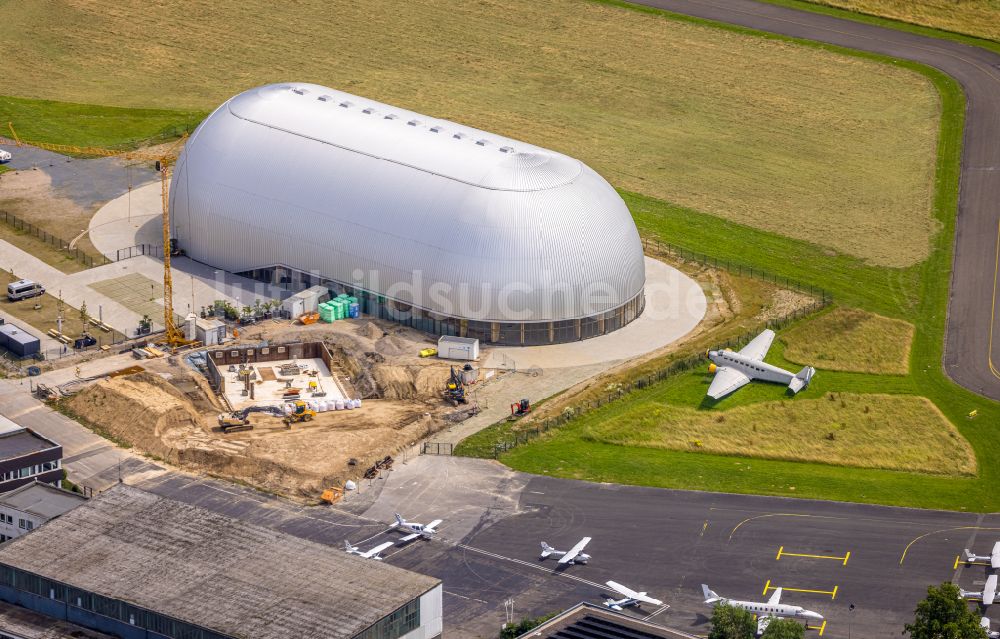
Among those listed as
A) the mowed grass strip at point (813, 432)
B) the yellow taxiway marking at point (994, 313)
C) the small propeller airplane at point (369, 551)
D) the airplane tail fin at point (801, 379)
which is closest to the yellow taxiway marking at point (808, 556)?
the mowed grass strip at point (813, 432)

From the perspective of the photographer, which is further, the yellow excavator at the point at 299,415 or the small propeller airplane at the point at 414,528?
the yellow excavator at the point at 299,415

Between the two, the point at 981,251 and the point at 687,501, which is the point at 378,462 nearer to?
the point at 687,501

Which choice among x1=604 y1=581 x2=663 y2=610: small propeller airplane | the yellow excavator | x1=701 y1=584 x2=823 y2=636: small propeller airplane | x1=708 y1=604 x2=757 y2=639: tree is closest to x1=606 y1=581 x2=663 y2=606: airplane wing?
x1=604 y1=581 x2=663 y2=610: small propeller airplane

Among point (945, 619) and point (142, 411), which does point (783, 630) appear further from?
point (142, 411)

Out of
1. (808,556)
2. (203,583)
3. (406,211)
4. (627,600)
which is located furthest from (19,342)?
(808,556)

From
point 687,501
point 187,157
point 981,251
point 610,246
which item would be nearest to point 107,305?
point 187,157

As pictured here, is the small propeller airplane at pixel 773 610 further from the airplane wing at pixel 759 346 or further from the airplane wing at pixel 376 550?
the airplane wing at pixel 759 346
